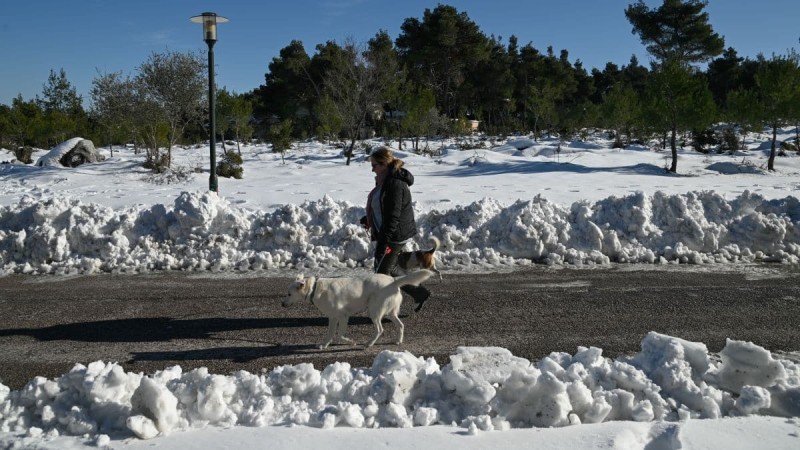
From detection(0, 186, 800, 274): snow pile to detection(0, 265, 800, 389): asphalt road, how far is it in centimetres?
63

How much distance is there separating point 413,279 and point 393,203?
1.07m

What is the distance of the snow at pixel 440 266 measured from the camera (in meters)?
3.97

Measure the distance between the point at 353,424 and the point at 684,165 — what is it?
90.8 ft

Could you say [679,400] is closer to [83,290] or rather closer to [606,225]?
[606,225]

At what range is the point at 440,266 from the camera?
30.0ft

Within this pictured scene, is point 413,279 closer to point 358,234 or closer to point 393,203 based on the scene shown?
point 393,203

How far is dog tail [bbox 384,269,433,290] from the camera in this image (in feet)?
17.9

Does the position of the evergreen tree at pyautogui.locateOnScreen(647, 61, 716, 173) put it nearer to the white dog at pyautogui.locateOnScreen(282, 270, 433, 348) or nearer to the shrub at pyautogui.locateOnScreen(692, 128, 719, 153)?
the shrub at pyautogui.locateOnScreen(692, 128, 719, 153)

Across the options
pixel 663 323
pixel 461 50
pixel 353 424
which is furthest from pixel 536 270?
pixel 461 50

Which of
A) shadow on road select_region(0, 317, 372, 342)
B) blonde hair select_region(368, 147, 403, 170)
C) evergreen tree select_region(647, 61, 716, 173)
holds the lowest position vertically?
shadow on road select_region(0, 317, 372, 342)

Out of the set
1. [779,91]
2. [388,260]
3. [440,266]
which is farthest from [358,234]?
[779,91]

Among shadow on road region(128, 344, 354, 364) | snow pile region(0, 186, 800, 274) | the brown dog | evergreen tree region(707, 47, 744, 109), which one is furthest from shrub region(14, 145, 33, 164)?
evergreen tree region(707, 47, 744, 109)

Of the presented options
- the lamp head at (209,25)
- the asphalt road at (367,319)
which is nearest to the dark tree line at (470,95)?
the lamp head at (209,25)

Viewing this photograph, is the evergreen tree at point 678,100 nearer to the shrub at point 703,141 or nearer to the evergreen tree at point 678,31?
the shrub at point 703,141
